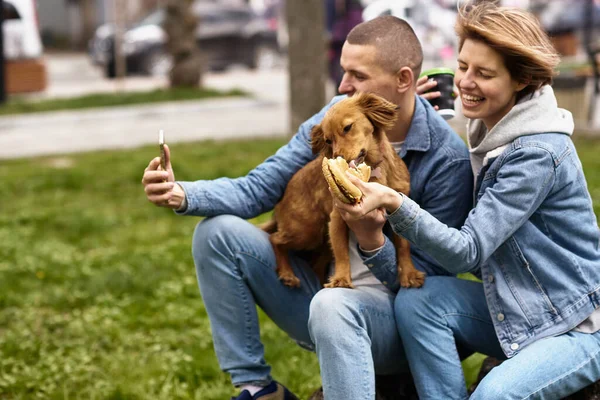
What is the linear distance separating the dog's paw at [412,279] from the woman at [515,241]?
4 cm

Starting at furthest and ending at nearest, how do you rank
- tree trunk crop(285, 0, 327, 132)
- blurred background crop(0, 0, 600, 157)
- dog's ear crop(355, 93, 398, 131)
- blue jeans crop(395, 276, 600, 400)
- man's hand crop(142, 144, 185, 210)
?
blurred background crop(0, 0, 600, 157)
tree trunk crop(285, 0, 327, 132)
man's hand crop(142, 144, 185, 210)
dog's ear crop(355, 93, 398, 131)
blue jeans crop(395, 276, 600, 400)

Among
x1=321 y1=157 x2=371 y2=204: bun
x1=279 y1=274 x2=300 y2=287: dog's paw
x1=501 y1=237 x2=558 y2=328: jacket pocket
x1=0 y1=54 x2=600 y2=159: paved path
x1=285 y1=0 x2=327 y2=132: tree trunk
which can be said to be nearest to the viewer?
x1=321 y1=157 x2=371 y2=204: bun

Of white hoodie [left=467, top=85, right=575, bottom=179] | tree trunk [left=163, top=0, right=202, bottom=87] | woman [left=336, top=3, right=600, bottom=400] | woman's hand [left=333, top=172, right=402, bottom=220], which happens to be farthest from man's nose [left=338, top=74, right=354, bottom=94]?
tree trunk [left=163, top=0, right=202, bottom=87]

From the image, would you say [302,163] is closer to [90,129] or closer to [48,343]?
[48,343]

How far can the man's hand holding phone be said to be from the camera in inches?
120

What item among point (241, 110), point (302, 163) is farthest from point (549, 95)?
point (241, 110)

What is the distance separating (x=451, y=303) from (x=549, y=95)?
30.1 inches

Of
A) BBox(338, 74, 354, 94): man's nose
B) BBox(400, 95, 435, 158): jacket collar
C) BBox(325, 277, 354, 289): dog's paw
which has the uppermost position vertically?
BBox(338, 74, 354, 94): man's nose

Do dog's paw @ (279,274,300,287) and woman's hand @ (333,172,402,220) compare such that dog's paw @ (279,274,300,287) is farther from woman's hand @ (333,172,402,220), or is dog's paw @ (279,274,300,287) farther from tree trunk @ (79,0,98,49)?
tree trunk @ (79,0,98,49)

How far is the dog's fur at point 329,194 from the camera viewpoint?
2.79m

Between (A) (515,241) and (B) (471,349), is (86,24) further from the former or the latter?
(A) (515,241)

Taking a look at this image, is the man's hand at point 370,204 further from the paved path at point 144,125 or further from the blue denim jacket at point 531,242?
the paved path at point 144,125

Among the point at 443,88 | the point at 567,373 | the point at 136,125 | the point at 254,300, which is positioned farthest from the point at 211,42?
the point at 567,373

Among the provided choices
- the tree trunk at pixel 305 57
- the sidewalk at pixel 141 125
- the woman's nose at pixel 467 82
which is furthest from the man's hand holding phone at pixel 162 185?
the sidewalk at pixel 141 125
